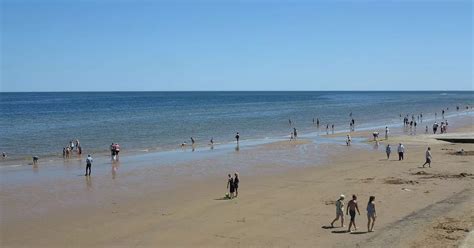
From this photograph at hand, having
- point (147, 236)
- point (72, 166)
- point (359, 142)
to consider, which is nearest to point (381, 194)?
point (147, 236)

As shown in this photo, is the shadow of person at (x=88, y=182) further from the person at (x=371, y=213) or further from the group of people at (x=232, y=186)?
the person at (x=371, y=213)

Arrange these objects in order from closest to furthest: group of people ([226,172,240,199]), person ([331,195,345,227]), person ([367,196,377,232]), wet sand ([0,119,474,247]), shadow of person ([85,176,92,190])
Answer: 1. wet sand ([0,119,474,247])
2. person ([367,196,377,232])
3. person ([331,195,345,227])
4. group of people ([226,172,240,199])
5. shadow of person ([85,176,92,190])

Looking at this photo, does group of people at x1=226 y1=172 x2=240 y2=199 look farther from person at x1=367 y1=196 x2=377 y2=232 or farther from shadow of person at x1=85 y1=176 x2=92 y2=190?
shadow of person at x1=85 y1=176 x2=92 y2=190

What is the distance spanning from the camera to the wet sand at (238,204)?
50.3ft

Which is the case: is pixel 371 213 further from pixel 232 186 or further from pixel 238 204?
pixel 232 186

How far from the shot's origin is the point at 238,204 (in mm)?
19969

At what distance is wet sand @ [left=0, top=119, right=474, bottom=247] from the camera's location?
15344mm

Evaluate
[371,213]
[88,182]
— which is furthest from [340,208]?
[88,182]

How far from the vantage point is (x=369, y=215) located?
15797 mm

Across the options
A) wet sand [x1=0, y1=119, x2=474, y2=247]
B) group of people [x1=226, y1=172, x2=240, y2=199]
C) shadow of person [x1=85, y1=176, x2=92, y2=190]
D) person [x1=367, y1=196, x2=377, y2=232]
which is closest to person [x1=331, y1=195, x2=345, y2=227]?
wet sand [x1=0, y1=119, x2=474, y2=247]

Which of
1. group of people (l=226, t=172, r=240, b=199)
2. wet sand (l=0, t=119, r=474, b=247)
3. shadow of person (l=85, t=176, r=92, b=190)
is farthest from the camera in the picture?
shadow of person (l=85, t=176, r=92, b=190)

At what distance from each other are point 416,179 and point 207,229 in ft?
41.2

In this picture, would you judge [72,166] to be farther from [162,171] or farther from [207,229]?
[207,229]

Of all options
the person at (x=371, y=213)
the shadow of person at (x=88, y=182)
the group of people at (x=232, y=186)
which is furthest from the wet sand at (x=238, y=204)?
the group of people at (x=232, y=186)
